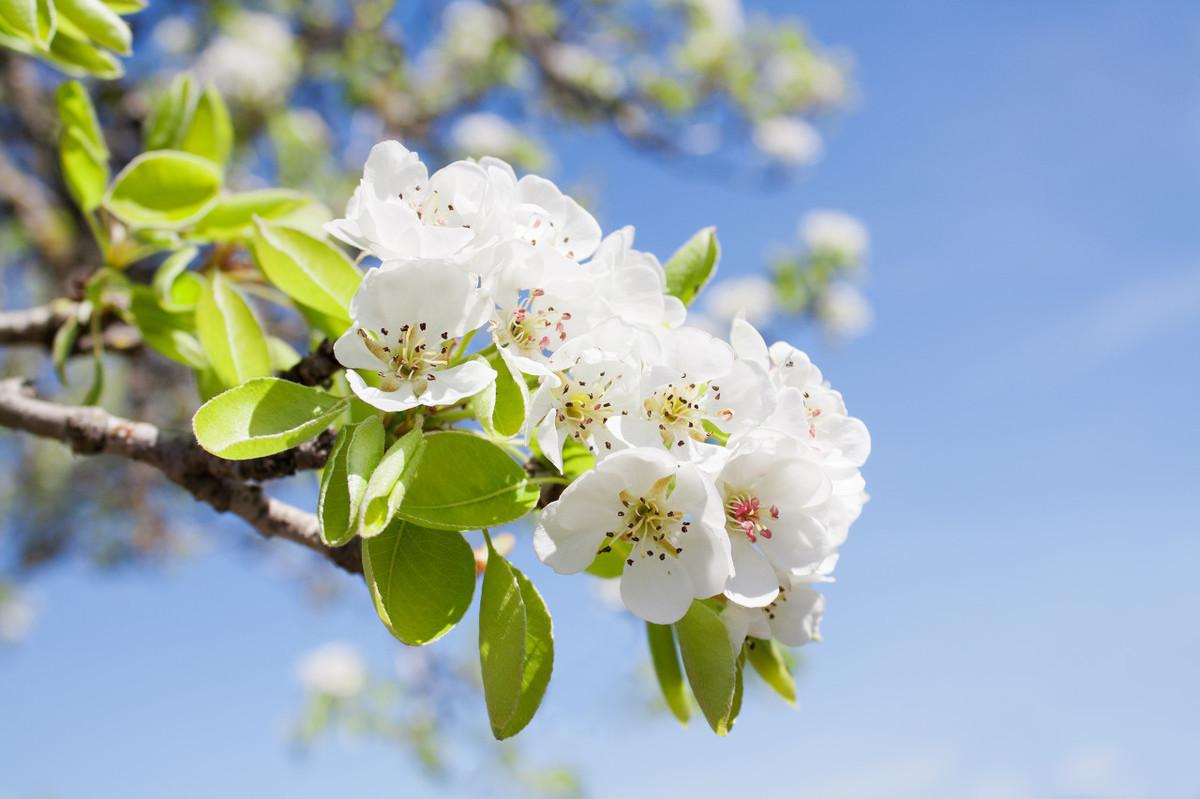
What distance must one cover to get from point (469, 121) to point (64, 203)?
244cm

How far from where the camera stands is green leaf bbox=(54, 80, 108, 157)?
1432mm

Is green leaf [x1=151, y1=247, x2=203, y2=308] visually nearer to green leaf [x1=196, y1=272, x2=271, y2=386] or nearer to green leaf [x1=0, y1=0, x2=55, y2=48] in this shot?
green leaf [x1=196, y1=272, x2=271, y2=386]

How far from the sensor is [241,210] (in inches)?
55.9

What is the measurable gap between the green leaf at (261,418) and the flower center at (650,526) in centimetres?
28

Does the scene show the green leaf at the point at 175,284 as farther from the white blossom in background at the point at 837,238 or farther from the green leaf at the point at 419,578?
the white blossom in background at the point at 837,238

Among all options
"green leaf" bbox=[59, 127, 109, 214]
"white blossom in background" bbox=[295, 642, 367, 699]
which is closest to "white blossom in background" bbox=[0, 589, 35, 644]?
"white blossom in background" bbox=[295, 642, 367, 699]

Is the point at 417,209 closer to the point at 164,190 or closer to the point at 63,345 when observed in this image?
the point at 164,190

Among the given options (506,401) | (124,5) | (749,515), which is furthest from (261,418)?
(124,5)

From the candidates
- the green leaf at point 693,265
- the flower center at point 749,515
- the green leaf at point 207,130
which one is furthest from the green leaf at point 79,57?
the flower center at point 749,515

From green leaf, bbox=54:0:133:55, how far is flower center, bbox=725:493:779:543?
927 mm

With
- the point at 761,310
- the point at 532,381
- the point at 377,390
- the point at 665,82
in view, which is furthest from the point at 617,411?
the point at 665,82

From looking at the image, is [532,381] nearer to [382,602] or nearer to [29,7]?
[382,602]

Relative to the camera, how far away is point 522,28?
5.13 metres

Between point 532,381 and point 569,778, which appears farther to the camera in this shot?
point 569,778
